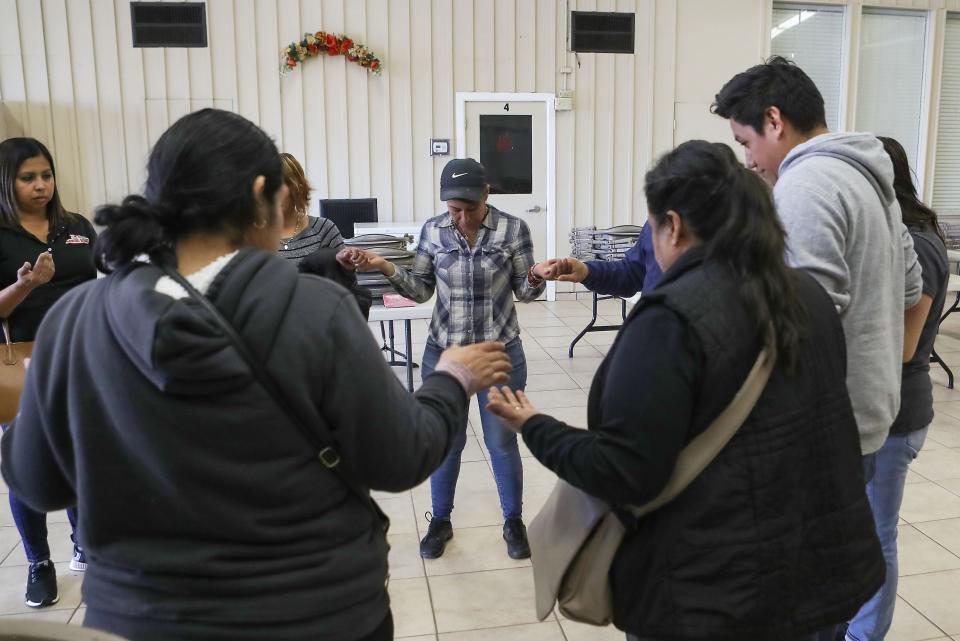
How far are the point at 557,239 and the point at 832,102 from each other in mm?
3378

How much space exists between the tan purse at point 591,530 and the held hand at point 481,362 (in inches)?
9.4

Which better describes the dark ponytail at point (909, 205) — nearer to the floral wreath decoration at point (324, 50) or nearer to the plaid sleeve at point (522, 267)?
the plaid sleeve at point (522, 267)

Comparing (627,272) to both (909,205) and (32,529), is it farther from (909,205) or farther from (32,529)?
(32,529)

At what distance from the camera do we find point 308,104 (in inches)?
307

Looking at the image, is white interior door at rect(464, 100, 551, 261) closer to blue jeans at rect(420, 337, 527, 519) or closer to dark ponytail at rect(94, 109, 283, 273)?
blue jeans at rect(420, 337, 527, 519)

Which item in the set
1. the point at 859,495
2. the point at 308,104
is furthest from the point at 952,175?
the point at 859,495

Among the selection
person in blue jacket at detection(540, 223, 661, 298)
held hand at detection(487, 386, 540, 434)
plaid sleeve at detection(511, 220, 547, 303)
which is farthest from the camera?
plaid sleeve at detection(511, 220, 547, 303)

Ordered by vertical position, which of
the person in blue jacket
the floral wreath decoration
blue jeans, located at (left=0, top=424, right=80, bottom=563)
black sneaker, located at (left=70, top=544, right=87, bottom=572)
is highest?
the floral wreath decoration

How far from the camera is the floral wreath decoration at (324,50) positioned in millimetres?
7531

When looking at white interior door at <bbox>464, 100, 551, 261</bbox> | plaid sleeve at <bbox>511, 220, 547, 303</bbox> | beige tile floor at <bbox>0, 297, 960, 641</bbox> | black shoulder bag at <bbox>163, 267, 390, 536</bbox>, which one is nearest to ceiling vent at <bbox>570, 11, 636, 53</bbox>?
white interior door at <bbox>464, 100, 551, 261</bbox>

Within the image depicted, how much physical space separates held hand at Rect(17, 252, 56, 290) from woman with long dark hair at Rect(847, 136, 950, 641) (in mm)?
2318

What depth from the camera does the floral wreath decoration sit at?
24.7 feet

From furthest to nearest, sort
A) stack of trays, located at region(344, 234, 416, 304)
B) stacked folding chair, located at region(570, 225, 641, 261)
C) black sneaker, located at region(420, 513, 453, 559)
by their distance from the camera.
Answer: stacked folding chair, located at region(570, 225, 641, 261)
stack of trays, located at region(344, 234, 416, 304)
black sneaker, located at region(420, 513, 453, 559)

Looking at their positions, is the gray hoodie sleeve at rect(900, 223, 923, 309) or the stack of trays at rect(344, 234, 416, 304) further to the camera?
the stack of trays at rect(344, 234, 416, 304)
